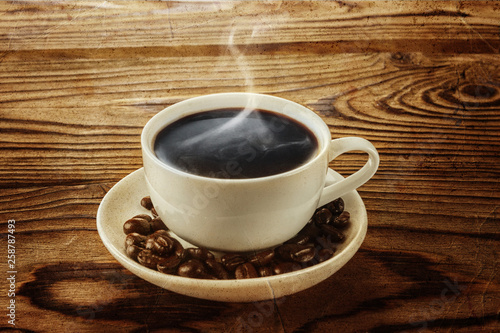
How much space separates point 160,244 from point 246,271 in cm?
12

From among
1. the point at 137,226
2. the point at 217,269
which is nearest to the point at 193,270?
the point at 217,269

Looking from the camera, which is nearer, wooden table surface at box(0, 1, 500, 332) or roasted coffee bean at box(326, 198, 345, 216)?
wooden table surface at box(0, 1, 500, 332)

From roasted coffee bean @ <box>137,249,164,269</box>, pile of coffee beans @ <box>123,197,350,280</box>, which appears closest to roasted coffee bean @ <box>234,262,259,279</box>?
pile of coffee beans @ <box>123,197,350,280</box>

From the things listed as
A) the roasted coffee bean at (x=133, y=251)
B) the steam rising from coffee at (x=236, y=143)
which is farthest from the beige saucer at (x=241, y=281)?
the steam rising from coffee at (x=236, y=143)

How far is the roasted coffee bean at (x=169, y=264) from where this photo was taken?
1.98 feet

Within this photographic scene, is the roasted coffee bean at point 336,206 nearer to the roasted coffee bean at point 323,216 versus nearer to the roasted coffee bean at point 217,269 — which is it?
the roasted coffee bean at point 323,216

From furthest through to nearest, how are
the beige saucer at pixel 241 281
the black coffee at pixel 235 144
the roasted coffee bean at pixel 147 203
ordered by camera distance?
the roasted coffee bean at pixel 147 203 → the black coffee at pixel 235 144 → the beige saucer at pixel 241 281

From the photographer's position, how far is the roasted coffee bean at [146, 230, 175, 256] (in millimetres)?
625

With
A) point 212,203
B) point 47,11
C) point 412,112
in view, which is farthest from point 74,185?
point 412,112

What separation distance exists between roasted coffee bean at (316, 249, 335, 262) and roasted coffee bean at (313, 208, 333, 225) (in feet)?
0.20

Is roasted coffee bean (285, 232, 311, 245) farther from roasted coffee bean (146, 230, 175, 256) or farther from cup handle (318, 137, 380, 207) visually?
roasted coffee bean (146, 230, 175, 256)

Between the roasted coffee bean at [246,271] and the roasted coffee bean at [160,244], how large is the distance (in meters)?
0.09

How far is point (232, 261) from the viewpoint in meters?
0.63

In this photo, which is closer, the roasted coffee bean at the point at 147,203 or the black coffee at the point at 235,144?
the black coffee at the point at 235,144
